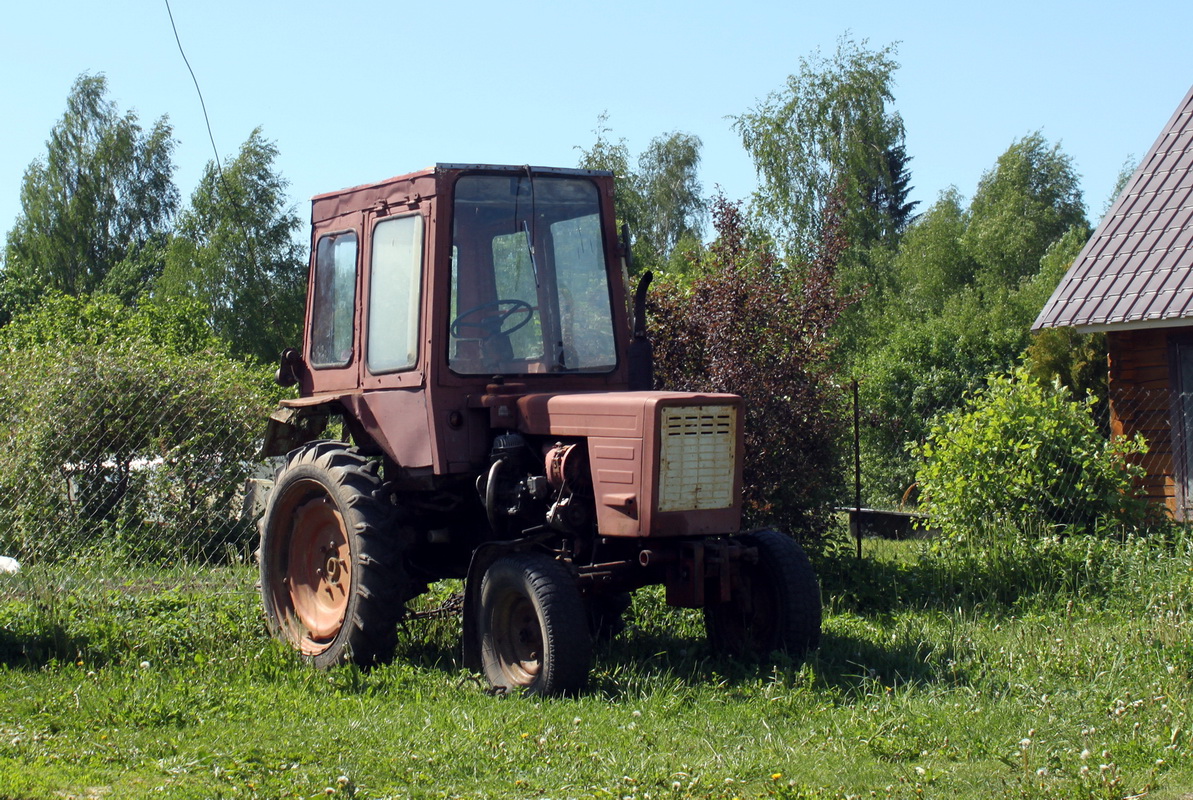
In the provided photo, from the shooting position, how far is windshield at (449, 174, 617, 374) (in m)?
6.84

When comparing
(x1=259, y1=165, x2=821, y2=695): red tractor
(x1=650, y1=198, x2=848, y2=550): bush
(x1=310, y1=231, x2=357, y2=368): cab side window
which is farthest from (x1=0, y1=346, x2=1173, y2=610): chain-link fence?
(x1=259, y1=165, x2=821, y2=695): red tractor

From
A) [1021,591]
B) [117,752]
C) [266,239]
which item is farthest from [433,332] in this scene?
[266,239]

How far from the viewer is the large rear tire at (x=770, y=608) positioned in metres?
6.53

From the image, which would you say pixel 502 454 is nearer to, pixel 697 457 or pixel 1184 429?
pixel 697 457

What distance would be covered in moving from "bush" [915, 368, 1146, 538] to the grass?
1013 mm

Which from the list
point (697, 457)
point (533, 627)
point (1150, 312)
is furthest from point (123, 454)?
point (1150, 312)

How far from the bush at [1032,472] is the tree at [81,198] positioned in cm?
3415

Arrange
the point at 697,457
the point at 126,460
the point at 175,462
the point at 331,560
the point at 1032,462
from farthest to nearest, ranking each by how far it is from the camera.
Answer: the point at 175,462 < the point at 126,460 < the point at 1032,462 < the point at 331,560 < the point at 697,457

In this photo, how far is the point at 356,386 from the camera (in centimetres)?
727

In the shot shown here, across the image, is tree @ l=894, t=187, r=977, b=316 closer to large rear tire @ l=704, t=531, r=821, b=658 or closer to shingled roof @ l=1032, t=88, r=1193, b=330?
shingled roof @ l=1032, t=88, r=1193, b=330

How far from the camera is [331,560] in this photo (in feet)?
23.9

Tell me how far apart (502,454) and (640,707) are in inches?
60.9

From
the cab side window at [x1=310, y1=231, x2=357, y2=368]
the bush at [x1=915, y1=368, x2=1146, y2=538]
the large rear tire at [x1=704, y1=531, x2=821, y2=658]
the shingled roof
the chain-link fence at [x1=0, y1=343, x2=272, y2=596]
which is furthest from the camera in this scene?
the shingled roof

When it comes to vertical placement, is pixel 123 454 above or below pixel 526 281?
below
